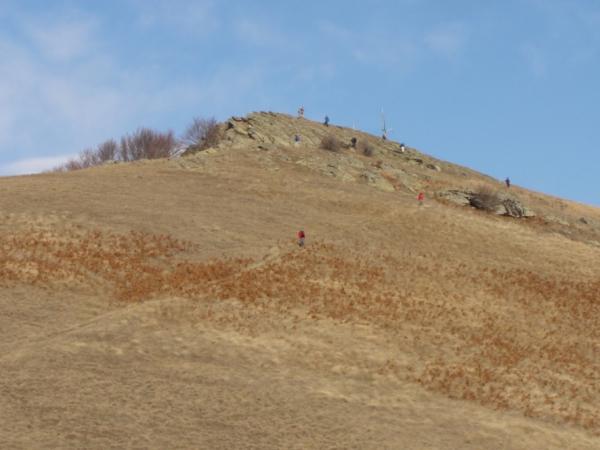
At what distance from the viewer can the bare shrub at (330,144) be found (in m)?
69.2

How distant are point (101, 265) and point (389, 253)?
54.5 ft

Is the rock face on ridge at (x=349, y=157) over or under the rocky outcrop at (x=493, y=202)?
over

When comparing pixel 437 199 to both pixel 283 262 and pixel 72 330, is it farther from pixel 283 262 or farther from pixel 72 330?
pixel 72 330

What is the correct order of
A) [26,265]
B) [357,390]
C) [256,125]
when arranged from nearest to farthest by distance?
[357,390]
[26,265]
[256,125]

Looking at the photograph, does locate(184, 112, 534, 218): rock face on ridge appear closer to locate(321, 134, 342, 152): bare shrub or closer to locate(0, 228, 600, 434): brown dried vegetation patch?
locate(321, 134, 342, 152): bare shrub

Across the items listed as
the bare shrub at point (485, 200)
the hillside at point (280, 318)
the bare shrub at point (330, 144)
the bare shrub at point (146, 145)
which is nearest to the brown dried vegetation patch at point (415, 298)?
the hillside at point (280, 318)

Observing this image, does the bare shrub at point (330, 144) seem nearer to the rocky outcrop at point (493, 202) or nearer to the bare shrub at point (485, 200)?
the rocky outcrop at point (493, 202)

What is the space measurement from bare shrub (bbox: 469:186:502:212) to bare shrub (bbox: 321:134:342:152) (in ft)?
48.7

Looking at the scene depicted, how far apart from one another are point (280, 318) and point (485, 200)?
3434cm

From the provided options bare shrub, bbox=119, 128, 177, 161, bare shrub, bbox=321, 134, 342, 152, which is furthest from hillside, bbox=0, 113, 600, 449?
bare shrub, bbox=119, 128, 177, 161

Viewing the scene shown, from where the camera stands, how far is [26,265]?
33344 mm

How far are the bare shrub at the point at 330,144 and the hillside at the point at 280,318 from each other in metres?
11.8

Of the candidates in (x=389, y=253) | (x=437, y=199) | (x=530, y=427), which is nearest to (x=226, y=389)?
(x=530, y=427)

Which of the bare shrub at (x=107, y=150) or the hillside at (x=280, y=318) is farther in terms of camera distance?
the bare shrub at (x=107, y=150)
